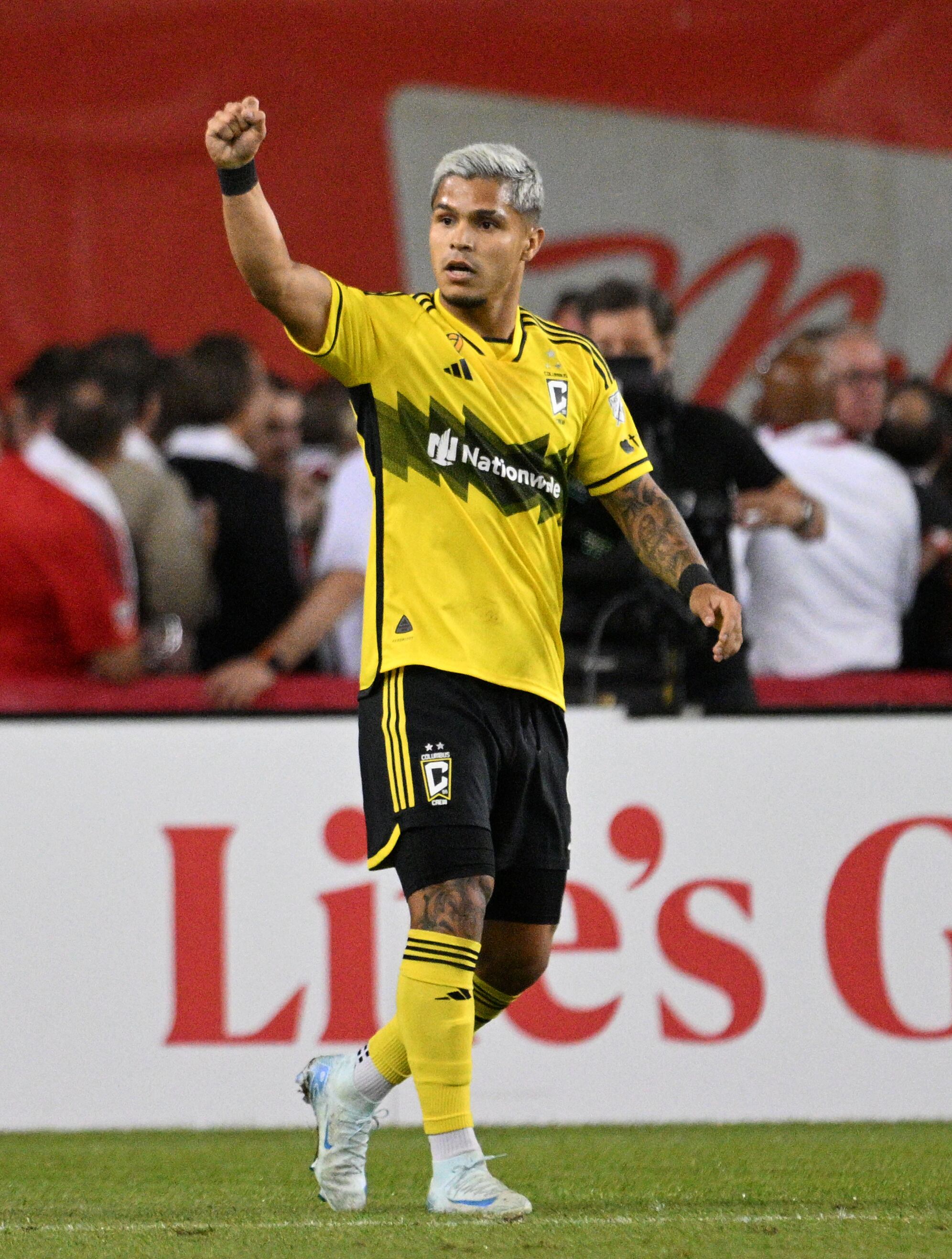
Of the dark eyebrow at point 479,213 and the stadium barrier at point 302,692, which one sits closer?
the dark eyebrow at point 479,213

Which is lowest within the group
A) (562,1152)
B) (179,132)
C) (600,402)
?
(562,1152)

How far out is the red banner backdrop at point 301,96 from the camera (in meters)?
9.56

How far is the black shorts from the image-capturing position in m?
3.82

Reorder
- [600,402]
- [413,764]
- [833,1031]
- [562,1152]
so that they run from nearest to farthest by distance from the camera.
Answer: [413,764]
[600,402]
[562,1152]
[833,1031]

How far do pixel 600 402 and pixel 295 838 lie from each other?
2064 mm

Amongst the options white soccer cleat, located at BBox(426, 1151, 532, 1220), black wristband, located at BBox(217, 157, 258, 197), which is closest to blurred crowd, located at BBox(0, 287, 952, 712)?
black wristband, located at BBox(217, 157, 258, 197)

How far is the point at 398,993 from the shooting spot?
3871mm

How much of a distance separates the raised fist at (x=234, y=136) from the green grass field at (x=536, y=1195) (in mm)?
1858

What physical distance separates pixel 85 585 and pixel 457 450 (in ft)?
8.53

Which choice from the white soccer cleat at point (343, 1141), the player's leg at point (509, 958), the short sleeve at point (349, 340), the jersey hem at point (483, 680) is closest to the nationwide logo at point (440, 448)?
the short sleeve at point (349, 340)

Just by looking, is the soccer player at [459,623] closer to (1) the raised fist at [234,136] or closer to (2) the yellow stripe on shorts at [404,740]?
(2) the yellow stripe on shorts at [404,740]

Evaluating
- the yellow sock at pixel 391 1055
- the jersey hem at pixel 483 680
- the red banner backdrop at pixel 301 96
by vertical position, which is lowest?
the yellow sock at pixel 391 1055

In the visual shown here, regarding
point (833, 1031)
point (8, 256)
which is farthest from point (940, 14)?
point (833, 1031)

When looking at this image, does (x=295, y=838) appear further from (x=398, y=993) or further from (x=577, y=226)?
(x=577, y=226)
